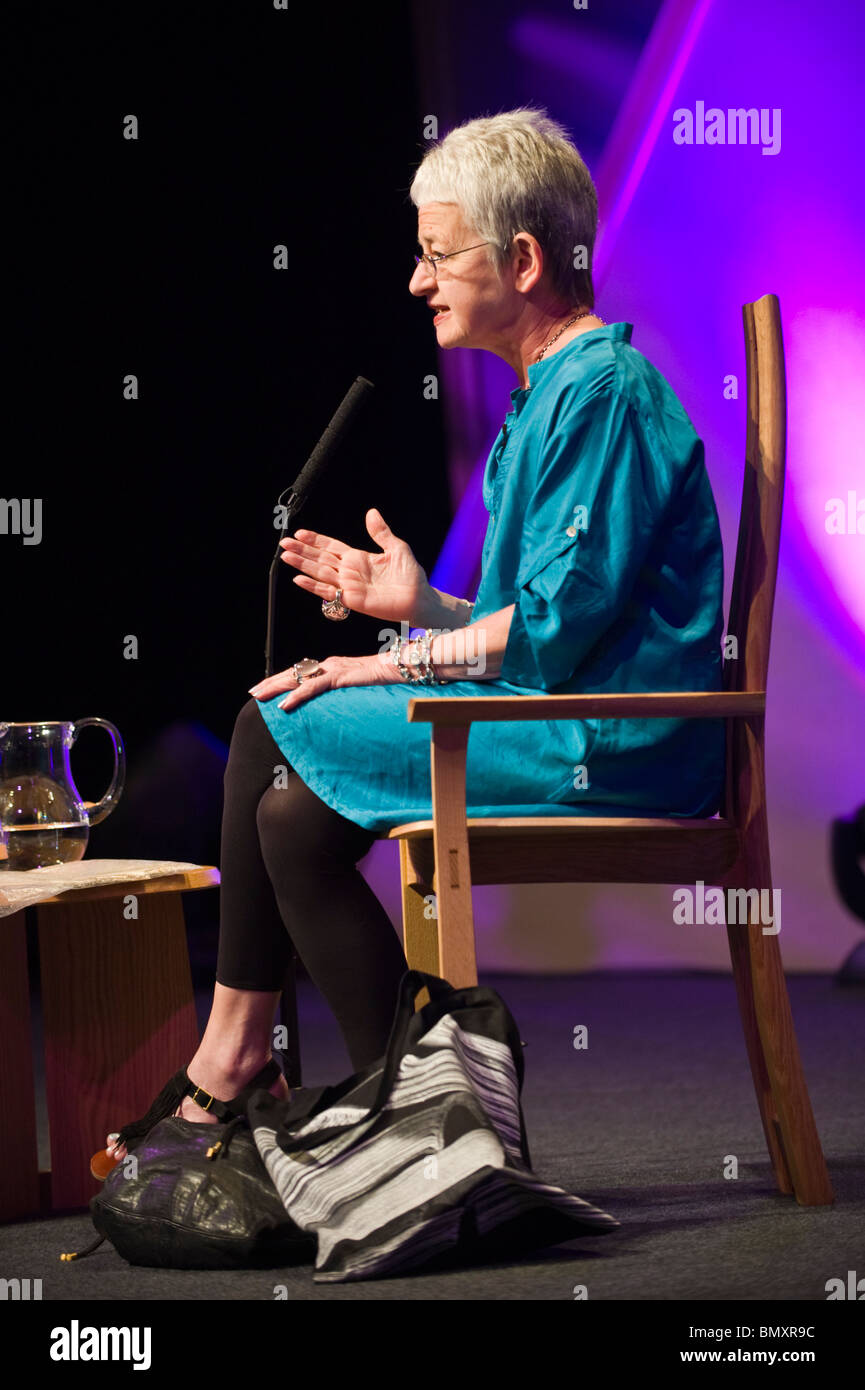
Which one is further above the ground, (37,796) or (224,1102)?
(37,796)

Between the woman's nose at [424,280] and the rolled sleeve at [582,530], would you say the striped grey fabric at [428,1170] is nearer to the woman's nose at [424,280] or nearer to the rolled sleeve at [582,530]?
the rolled sleeve at [582,530]

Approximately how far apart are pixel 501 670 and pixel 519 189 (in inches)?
24.8

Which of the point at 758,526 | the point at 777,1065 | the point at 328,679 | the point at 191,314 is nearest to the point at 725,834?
the point at 777,1065

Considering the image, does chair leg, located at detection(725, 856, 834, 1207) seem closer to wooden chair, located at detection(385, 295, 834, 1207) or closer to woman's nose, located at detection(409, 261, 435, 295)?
wooden chair, located at detection(385, 295, 834, 1207)

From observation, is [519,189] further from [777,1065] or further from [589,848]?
[777,1065]

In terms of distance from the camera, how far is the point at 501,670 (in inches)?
69.3

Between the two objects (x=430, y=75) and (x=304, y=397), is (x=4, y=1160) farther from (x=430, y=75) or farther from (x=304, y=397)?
(x=430, y=75)

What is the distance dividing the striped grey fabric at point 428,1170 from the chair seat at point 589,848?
0.23 metres

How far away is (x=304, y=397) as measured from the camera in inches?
179

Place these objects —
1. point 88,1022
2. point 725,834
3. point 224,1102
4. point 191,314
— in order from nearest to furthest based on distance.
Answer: point 224,1102 < point 725,834 < point 88,1022 < point 191,314

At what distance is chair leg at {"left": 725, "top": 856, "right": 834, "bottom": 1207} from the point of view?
1782mm

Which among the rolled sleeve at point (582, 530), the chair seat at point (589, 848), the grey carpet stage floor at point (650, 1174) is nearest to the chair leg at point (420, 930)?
the chair seat at point (589, 848)

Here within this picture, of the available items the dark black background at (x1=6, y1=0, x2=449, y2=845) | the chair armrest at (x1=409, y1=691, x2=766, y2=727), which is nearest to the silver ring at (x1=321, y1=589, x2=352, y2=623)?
the chair armrest at (x1=409, y1=691, x2=766, y2=727)

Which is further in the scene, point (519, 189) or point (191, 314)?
point (191, 314)
